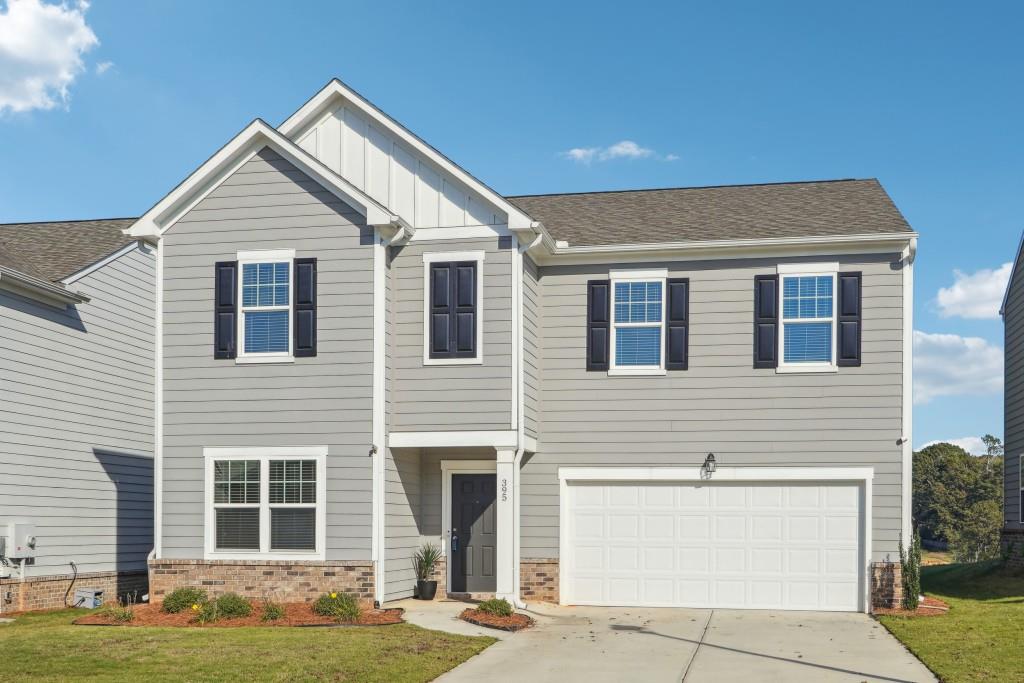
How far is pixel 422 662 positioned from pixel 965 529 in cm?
4445

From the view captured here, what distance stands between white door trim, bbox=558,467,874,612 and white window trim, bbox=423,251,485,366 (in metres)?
2.80

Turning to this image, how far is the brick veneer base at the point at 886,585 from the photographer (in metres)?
18.3

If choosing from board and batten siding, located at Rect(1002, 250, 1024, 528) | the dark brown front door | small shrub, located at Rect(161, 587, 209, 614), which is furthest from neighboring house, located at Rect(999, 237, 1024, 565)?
small shrub, located at Rect(161, 587, 209, 614)

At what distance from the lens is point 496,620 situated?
16.2 meters

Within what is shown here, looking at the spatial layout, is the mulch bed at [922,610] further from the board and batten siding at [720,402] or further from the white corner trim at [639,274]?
the white corner trim at [639,274]

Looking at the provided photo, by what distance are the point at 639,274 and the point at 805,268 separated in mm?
2700

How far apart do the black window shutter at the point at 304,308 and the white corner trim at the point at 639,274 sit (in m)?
→ 5.03

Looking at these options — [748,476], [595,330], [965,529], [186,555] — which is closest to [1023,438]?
[748,476]

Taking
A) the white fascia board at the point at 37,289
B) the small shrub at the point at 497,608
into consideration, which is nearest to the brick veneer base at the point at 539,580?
the small shrub at the point at 497,608

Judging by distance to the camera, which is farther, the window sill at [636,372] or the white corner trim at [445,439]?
the window sill at [636,372]

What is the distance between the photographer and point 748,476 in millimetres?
18906

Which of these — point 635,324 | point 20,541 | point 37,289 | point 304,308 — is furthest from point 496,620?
point 37,289

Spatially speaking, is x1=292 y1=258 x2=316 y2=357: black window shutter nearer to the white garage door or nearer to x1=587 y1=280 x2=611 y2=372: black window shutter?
x1=587 y1=280 x2=611 y2=372: black window shutter

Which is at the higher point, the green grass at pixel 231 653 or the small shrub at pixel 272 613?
the green grass at pixel 231 653
